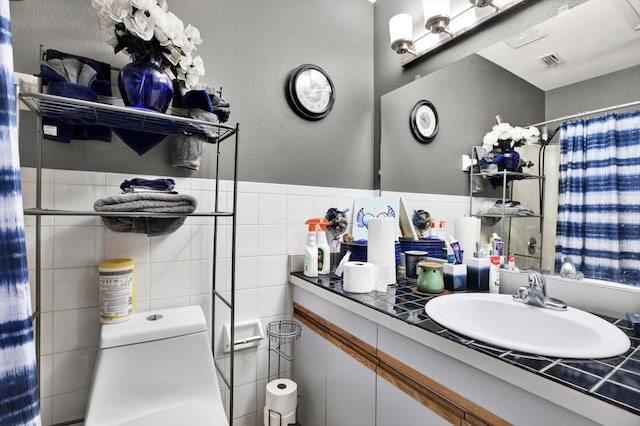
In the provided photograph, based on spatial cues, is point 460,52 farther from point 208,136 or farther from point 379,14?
point 208,136

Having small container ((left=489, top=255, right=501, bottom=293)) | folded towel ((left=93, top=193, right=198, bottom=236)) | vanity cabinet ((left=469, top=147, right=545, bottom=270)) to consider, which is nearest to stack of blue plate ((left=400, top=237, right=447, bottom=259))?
vanity cabinet ((left=469, top=147, right=545, bottom=270))

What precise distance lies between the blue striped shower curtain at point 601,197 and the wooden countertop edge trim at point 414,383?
2.06 feet

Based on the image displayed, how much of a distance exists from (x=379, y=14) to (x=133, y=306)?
1.98 metres

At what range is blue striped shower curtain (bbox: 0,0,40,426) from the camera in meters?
0.40

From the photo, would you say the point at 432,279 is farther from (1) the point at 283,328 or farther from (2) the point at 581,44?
(2) the point at 581,44

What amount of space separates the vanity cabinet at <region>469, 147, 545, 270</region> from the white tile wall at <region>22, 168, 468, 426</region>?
0.10 metres

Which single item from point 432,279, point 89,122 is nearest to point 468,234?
point 432,279

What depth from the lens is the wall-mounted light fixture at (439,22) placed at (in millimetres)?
1238

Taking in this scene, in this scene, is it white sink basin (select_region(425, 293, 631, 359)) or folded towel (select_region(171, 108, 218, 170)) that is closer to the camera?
white sink basin (select_region(425, 293, 631, 359))

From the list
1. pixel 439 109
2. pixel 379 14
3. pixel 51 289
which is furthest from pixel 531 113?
pixel 51 289

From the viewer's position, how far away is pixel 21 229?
43 centimetres

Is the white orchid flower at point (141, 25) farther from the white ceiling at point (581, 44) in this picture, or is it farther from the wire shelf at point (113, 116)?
the white ceiling at point (581, 44)

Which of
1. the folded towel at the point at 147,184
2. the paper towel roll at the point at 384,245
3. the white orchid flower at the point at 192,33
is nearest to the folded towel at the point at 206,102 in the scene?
the white orchid flower at the point at 192,33

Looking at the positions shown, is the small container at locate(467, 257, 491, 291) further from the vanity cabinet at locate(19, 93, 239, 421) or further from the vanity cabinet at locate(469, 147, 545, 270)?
the vanity cabinet at locate(19, 93, 239, 421)
